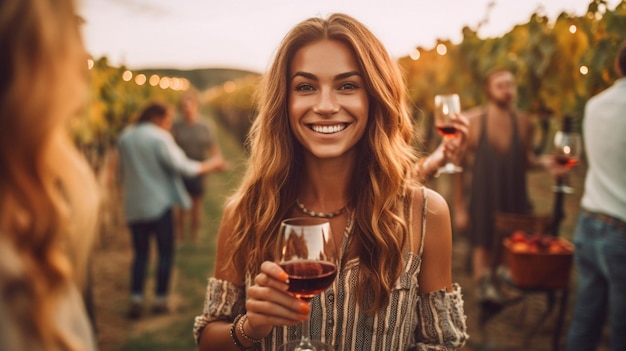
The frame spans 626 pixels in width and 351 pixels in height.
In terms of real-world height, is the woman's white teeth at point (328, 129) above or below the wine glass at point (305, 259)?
above

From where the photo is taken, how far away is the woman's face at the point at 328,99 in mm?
1782

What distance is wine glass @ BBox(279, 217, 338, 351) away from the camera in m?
1.32

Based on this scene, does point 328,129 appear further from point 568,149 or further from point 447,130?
point 568,149

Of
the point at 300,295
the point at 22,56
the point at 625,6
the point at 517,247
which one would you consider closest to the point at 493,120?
the point at 517,247

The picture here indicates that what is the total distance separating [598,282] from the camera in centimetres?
335

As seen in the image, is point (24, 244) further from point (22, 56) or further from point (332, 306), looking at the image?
point (332, 306)

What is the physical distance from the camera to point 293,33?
186 centimetres

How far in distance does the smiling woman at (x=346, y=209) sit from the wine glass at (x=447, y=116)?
72cm

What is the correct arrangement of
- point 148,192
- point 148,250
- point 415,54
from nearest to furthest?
point 148,192, point 148,250, point 415,54

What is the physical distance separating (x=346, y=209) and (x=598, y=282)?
7.75 feet

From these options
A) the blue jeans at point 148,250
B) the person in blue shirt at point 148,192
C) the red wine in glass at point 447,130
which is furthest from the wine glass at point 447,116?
the blue jeans at point 148,250

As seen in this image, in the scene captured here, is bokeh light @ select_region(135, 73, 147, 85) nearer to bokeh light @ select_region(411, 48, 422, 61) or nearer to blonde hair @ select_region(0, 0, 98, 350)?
bokeh light @ select_region(411, 48, 422, 61)

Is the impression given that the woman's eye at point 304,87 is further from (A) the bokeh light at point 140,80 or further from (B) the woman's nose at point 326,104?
(A) the bokeh light at point 140,80

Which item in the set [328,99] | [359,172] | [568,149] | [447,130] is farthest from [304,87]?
[568,149]
